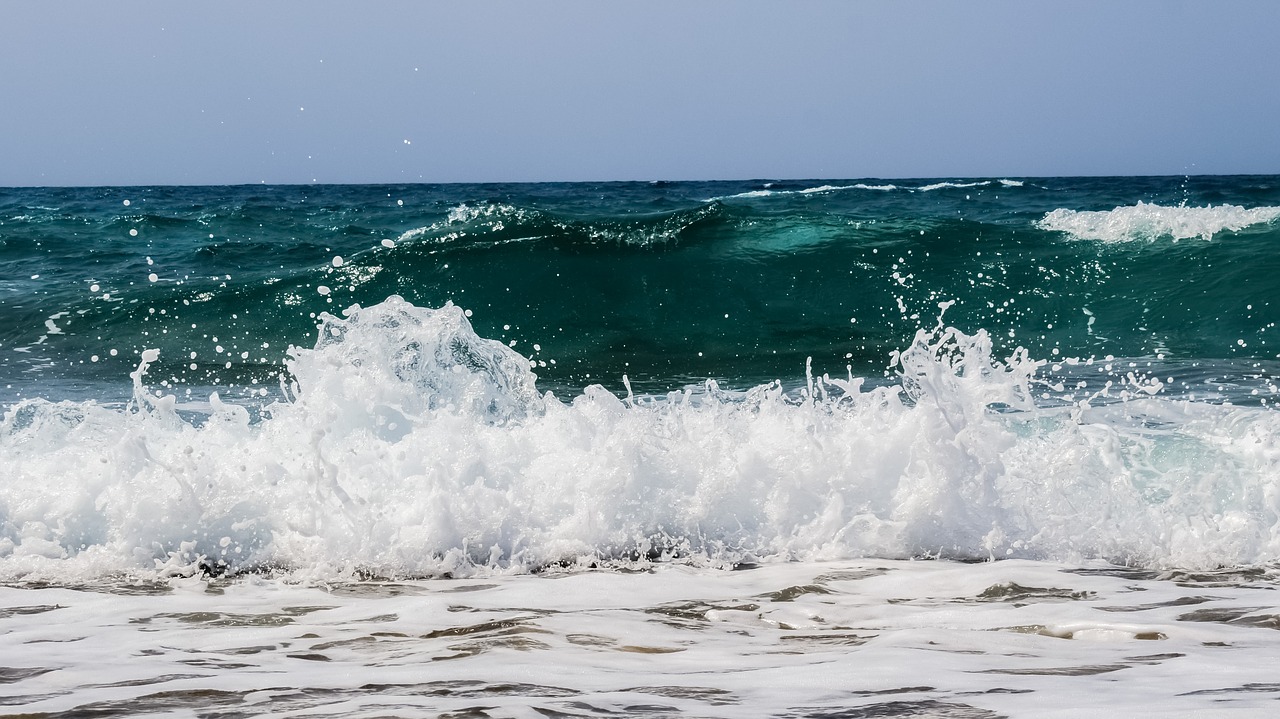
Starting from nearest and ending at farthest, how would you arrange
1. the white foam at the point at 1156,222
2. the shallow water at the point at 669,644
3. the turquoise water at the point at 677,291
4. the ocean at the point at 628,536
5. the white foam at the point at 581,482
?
the shallow water at the point at 669,644, the ocean at the point at 628,536, the white foam at the point at 581,482, the turquoise water at the point at 677,291, the white foam at the point at 1156,222

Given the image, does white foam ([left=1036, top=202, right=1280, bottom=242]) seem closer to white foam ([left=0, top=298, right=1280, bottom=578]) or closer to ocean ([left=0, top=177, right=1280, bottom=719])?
ocean ([left=0, top=177, right=1280, bottom=719])

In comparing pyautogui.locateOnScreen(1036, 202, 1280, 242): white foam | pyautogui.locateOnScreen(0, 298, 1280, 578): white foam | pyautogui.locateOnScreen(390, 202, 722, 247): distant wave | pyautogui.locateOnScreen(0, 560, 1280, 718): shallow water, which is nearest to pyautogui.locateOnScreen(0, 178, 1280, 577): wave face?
pyautogui.locateOnScreen(0, 298, 1280, 578): white foam

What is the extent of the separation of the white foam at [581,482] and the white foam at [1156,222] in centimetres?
862

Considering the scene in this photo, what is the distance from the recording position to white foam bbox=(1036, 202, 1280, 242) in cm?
1305

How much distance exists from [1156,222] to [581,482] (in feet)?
36.9

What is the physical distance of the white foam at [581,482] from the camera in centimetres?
424

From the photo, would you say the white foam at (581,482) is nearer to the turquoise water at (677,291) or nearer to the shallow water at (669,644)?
the shallow water at (669,644)

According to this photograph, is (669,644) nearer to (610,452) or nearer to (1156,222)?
(610,452)

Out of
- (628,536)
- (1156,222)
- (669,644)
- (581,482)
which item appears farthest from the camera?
(1156,222)

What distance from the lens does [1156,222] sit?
526 inches

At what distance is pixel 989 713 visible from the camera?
7.28 feet

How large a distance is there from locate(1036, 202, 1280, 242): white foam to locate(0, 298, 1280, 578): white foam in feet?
28.3

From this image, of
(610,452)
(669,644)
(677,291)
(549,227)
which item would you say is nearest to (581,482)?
(610,452)

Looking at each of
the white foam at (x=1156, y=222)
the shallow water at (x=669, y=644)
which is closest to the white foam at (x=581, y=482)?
Result: the shallow water at (x=669, y=644)
